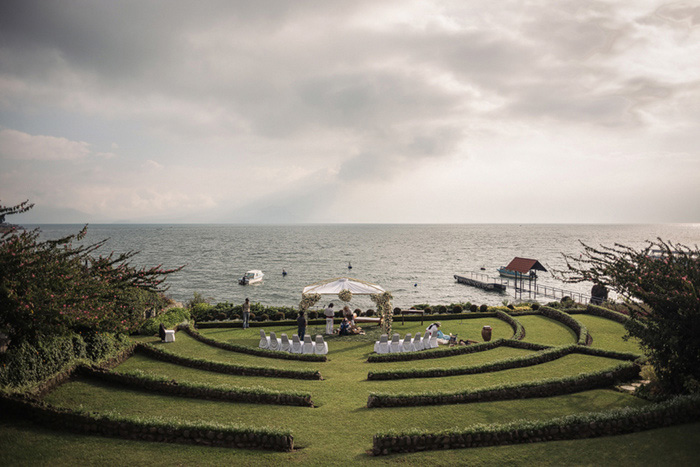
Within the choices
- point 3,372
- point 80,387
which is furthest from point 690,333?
point 3,372

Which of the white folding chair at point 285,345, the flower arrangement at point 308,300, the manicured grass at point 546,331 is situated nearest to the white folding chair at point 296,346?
the white folding chair at point 285,345

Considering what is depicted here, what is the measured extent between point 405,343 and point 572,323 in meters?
13.4

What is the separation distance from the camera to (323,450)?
10336 millimetres

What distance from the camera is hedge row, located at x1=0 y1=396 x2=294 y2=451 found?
33.9 ft

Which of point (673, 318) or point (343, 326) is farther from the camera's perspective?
point (343, 326)

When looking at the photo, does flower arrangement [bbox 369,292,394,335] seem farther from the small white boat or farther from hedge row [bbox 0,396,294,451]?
the small white boat

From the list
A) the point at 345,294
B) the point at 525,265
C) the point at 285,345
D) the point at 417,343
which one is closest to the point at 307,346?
the point at 285,345

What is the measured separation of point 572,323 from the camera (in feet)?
89.2

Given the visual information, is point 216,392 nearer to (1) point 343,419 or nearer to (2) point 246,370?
(2) point 246,370

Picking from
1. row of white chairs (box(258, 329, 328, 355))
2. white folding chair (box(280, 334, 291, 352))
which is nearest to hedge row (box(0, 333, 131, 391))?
row of white chairs (box(258, 329, 328, 355))

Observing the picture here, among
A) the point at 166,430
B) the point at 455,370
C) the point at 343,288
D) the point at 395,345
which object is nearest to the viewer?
the point at 166,430

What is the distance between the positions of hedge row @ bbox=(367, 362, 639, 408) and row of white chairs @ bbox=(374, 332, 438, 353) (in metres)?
8.82

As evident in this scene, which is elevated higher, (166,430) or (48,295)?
(48,295)

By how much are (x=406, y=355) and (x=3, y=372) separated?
1702 centimetres
